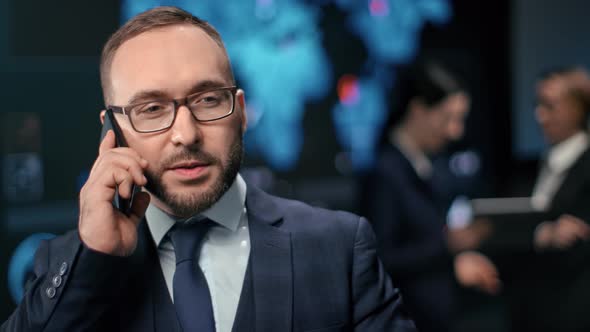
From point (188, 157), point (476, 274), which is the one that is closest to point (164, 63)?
point (188, 157)

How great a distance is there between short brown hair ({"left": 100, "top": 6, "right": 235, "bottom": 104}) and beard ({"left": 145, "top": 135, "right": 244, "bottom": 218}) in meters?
0.17

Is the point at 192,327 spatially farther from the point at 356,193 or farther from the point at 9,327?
the point at 356,193

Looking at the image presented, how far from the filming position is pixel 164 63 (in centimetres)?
119

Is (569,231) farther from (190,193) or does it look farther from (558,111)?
(190,193)

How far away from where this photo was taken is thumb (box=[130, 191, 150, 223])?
3.85 ft

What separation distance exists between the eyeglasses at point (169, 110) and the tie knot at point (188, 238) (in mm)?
186

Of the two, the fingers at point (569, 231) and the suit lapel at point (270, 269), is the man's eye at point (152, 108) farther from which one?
the fingers at point (569, 231)

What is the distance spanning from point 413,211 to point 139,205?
187cm

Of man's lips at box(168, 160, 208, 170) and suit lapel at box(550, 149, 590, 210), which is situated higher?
man's lips at box(168, 160, 208, 170)

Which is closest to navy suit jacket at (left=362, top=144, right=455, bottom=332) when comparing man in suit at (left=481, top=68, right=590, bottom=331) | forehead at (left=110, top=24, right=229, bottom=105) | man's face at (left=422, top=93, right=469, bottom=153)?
man's face at (left=422, top=93, right=469, bottom=153)

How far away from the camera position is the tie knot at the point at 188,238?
1.23 m

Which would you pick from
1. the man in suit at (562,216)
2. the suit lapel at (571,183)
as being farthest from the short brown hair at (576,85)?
the suit lapel at (571,183)

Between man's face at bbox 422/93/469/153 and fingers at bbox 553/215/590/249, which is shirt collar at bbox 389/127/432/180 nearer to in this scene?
man's face at bbox 422/93/469/153

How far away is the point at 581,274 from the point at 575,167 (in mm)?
515
